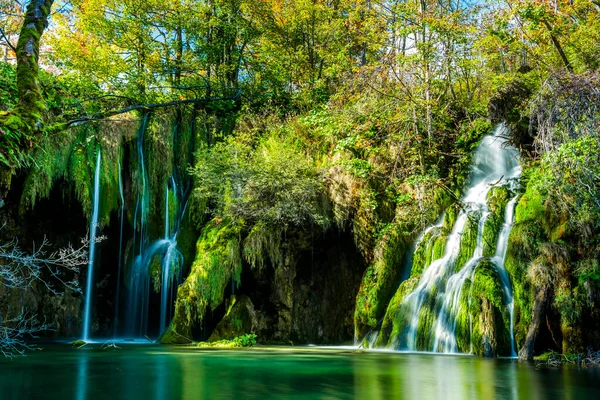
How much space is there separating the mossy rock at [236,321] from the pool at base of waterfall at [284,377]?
321cm

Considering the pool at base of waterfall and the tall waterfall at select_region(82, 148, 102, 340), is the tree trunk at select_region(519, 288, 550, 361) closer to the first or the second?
the pool at base of waterfall

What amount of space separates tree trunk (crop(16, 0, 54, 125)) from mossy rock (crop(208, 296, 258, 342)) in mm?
9505

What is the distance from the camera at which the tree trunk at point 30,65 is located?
466cm

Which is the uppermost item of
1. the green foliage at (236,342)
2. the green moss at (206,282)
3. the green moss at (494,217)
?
the green moss at (494,217)

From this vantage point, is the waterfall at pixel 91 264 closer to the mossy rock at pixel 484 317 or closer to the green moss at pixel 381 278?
the green moss at pixel 381 278

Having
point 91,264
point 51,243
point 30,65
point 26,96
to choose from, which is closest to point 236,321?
point 91,264

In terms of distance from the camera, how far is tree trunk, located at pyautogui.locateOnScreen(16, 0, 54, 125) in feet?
15.3

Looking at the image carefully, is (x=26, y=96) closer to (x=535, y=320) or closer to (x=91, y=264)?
(x=535, y=320)

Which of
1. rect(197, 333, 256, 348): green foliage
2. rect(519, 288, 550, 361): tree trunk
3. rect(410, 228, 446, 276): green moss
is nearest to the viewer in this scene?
rect(519, 288, 550, 361): tree trunk

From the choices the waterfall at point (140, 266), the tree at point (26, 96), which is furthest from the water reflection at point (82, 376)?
the waterfall at point (140, 266)

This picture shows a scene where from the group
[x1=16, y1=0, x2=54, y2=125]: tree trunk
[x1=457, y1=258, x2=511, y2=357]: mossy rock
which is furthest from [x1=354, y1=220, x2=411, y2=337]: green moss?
[x1=16, y1=0, x2=54, y2=125]: tree trunk

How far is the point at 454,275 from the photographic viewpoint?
11.1 m

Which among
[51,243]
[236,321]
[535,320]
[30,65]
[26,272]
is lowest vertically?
[236,321]

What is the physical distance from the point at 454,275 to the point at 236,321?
581 cm
